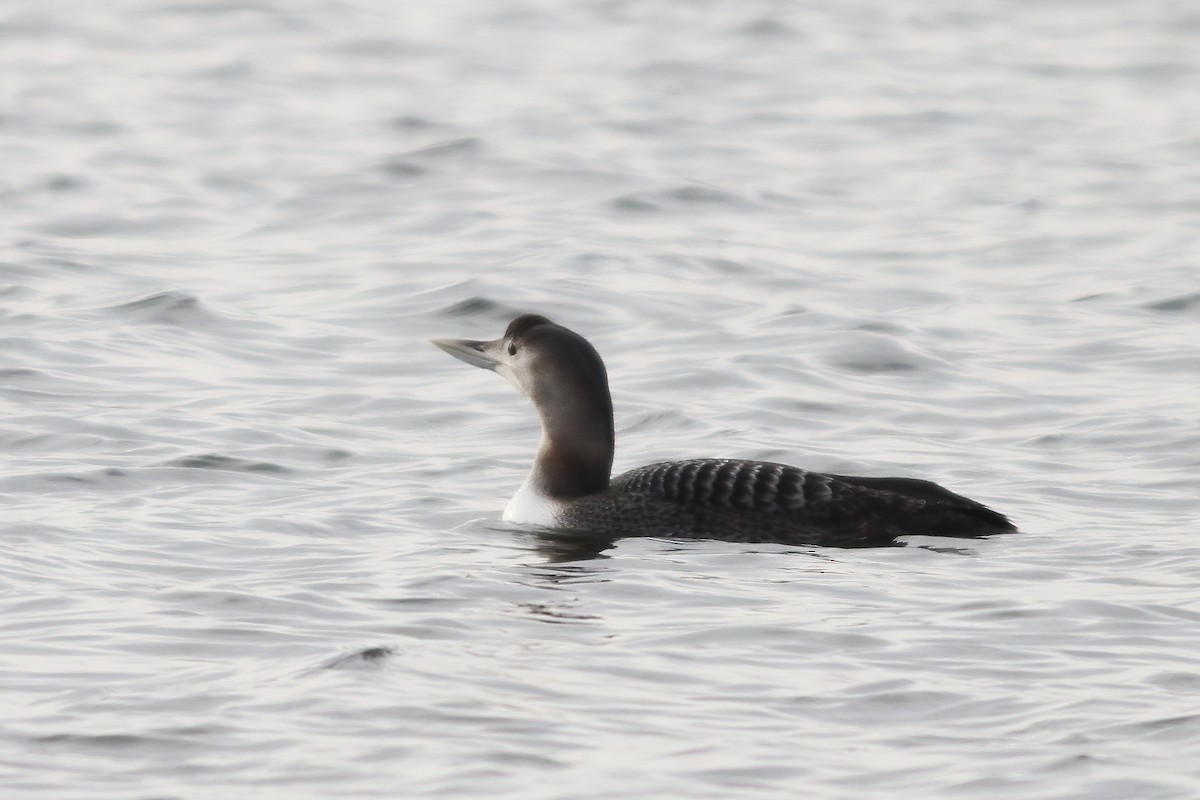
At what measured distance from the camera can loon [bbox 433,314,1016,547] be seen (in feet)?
24.1

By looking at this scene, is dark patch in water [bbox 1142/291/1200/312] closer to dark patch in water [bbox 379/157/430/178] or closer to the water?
the water

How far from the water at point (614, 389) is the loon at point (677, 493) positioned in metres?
0.13

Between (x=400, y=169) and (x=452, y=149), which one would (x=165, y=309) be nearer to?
(x=400, y=169)

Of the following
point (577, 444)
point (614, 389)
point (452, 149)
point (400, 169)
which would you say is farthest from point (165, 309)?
point (452, 149)

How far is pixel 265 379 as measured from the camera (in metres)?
10.2

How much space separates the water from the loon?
130 mm

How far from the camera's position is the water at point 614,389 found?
534 centimetres

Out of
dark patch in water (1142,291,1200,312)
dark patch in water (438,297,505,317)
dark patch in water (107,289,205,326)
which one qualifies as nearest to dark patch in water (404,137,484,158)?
dark patch in water (438,297,505,317)

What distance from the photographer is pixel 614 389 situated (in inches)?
402

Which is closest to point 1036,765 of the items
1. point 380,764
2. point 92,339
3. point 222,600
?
point 380,764

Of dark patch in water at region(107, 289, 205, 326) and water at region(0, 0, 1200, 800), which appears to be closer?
water at region(0, 0, 1200, 800)

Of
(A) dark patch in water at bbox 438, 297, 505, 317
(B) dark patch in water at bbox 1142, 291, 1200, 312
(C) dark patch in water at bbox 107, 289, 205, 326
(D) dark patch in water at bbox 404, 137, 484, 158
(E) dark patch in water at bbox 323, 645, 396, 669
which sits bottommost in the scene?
(C) dark patch in water at bbox 107, 289, 205, 326

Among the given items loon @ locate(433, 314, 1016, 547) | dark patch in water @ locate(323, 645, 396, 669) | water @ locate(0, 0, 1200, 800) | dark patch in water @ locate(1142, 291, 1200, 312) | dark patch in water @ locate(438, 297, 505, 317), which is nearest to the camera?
water @ locate(0, 0, 1200, 800)

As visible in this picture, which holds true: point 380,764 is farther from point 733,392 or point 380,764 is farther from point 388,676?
point 733,392
